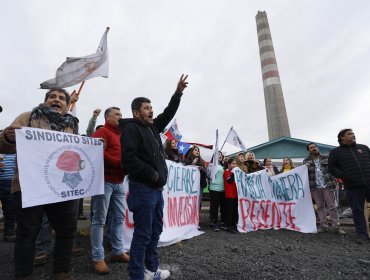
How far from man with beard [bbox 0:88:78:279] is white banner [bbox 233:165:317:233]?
3990mm

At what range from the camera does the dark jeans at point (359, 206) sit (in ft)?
15.5

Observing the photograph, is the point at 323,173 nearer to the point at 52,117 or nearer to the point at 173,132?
the point at 173,132

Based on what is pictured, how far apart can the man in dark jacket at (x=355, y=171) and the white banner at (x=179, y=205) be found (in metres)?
2.73

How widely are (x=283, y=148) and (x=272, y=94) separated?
22012 millimetres

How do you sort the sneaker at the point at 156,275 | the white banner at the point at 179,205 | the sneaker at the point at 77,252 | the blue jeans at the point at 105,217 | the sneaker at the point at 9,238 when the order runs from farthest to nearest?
the sneaker at the point at 9,238 < the white banner at the point at 179,205 < the sneaker at the point at 77,252 < the blue jeans at the point at 105,217 < the sneaker at the point at 156,275

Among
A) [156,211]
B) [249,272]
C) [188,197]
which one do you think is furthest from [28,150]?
[188,197]

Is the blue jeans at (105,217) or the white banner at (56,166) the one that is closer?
the white banner at (56,166)

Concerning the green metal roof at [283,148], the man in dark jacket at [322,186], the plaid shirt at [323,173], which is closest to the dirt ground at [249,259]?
the man in dark jacket at [322,186]

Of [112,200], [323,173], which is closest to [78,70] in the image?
[112,200]

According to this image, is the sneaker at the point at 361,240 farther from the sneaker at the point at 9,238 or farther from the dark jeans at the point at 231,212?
the sneaker at the point at 9,238

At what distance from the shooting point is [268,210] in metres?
6.20

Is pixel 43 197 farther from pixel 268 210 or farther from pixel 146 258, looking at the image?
pixel 268 210

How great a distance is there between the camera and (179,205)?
497cm

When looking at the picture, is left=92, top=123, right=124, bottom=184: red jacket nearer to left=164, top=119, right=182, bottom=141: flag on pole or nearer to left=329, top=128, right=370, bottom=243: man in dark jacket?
left=329, top=128, right=370, bottom=243: man in dark jacket
